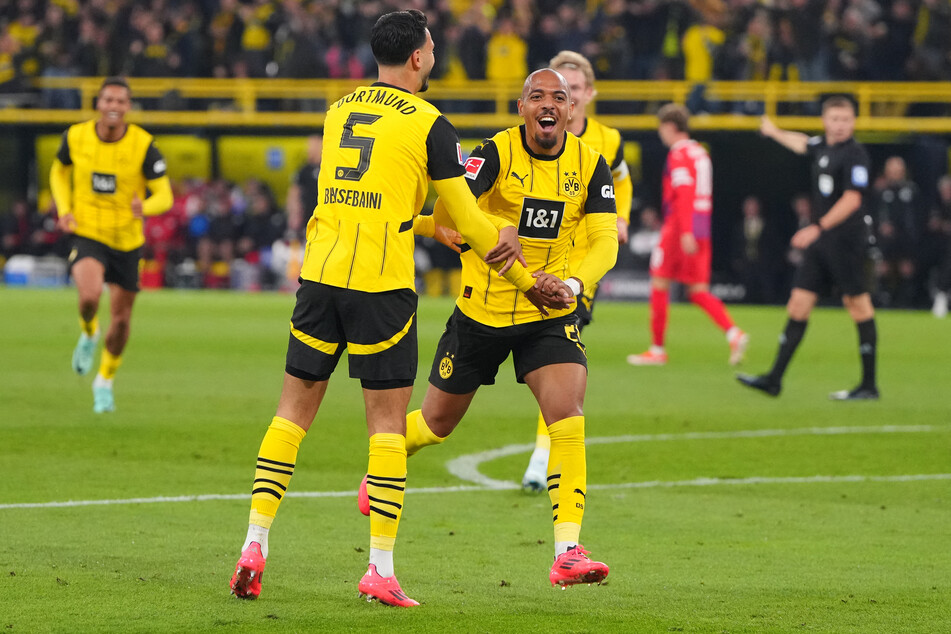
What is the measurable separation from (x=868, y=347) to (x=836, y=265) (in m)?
0.85

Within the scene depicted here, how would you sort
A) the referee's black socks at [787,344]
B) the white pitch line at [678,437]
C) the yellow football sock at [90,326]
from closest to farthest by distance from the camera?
1. the white pitch line at [678,437]
2. the yellow football sock at [90,326]
3. the referee's black socks at [787,344]

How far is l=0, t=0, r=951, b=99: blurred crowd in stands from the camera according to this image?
2620 centimetres

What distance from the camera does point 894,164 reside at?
23781 mm

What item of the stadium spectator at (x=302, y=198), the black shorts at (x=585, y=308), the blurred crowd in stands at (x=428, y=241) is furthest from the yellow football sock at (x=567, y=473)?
the stadium spectator at (x=302, y=198)

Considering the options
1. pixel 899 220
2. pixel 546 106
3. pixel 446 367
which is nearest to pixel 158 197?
pixel 446 367

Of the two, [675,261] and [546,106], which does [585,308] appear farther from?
[675,261]

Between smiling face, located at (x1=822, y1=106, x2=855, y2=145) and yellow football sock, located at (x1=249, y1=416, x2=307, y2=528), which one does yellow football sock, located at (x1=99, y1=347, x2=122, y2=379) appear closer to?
yellow football sock, located at (x1=249, y1=416, x2=307, y2=528)

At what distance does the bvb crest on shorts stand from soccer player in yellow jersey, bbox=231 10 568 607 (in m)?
0.96

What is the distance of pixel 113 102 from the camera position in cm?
1095

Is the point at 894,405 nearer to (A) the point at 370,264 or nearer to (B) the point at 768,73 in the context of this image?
(A) the point at 370,264

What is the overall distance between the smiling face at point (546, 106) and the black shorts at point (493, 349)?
803 millimetres

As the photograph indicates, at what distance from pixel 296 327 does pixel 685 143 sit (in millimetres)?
9658

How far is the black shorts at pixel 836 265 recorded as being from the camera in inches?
488

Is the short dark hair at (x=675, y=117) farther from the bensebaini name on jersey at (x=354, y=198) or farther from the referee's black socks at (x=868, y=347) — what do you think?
the bensebaini name on jersey at (x=354, y=198)
